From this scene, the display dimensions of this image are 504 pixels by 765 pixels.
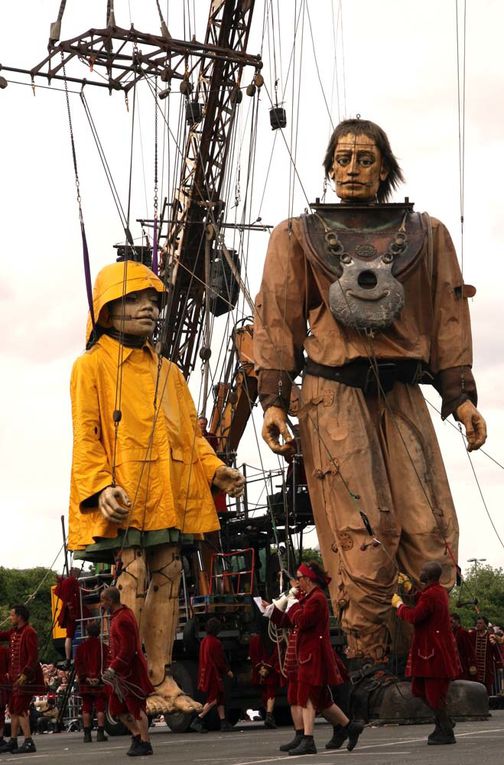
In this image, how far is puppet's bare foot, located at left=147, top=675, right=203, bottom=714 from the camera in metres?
12.4

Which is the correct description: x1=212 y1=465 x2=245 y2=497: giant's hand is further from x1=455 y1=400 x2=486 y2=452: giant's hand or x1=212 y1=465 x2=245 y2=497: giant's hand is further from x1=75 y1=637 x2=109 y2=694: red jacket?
x1=75 y1=637 x2=109 y2=694: red jacket

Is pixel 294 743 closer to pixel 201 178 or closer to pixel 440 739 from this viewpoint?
pixel 440 739

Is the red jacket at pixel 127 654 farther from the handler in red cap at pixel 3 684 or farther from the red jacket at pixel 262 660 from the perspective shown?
the red jacket at pixel 262 660

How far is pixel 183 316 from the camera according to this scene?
2428cm

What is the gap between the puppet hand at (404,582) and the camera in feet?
41.0

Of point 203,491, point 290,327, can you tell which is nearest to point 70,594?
point 203,491

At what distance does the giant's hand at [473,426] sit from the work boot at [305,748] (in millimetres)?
2777

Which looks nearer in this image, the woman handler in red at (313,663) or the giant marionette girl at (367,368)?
the woman handler in red at (313,663)

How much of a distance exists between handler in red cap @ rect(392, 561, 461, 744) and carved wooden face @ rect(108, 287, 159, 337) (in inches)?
127

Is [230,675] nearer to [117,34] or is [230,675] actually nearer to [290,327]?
[290,327]

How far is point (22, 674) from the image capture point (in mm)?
14844

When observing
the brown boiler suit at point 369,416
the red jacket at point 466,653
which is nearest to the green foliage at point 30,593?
the red jacket at point 466,653

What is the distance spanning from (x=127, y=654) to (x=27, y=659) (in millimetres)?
3319

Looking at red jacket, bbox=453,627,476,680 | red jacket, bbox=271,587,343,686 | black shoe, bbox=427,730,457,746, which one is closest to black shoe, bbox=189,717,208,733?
red jacket, bbox=453,627,476,680
